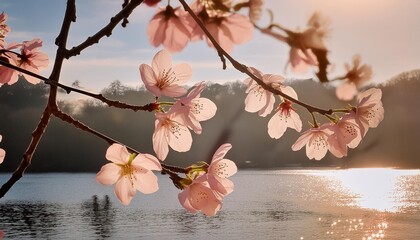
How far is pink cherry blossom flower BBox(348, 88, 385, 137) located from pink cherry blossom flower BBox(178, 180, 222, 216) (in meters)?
0.38

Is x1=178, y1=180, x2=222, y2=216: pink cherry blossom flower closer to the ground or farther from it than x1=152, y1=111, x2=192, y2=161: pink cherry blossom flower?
closer to the ground

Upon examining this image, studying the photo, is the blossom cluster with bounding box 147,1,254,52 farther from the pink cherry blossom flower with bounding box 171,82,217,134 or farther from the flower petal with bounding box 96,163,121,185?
the flower petal with bounding box 96,163,121,185

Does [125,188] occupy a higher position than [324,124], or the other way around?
[324,124]

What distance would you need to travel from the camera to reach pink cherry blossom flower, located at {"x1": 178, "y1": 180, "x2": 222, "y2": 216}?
1.22 meters

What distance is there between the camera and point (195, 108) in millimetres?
1258

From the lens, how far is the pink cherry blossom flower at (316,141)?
1339 millimetres

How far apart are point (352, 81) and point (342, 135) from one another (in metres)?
0.38

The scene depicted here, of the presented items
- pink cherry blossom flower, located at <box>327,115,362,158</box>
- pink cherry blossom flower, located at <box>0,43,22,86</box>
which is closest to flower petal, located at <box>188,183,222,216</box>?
pink cherry blossom flower, located at <box>327,115,362,158</box>

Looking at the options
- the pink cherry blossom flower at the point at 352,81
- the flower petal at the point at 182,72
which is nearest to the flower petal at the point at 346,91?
the pink cherry blossom flower at the point at 352,81

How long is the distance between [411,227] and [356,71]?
93.1m

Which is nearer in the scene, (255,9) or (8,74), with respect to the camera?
(255,9)

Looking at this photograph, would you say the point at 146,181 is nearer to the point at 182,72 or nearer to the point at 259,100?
the point at 182,72

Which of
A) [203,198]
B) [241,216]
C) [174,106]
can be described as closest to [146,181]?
[203,198]

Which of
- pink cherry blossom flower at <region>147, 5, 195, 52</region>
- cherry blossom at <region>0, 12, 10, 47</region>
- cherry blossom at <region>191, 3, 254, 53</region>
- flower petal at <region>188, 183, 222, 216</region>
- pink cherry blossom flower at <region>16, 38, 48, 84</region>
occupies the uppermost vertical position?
cherry blossom at <region>0, 12, 10, 47</region>
